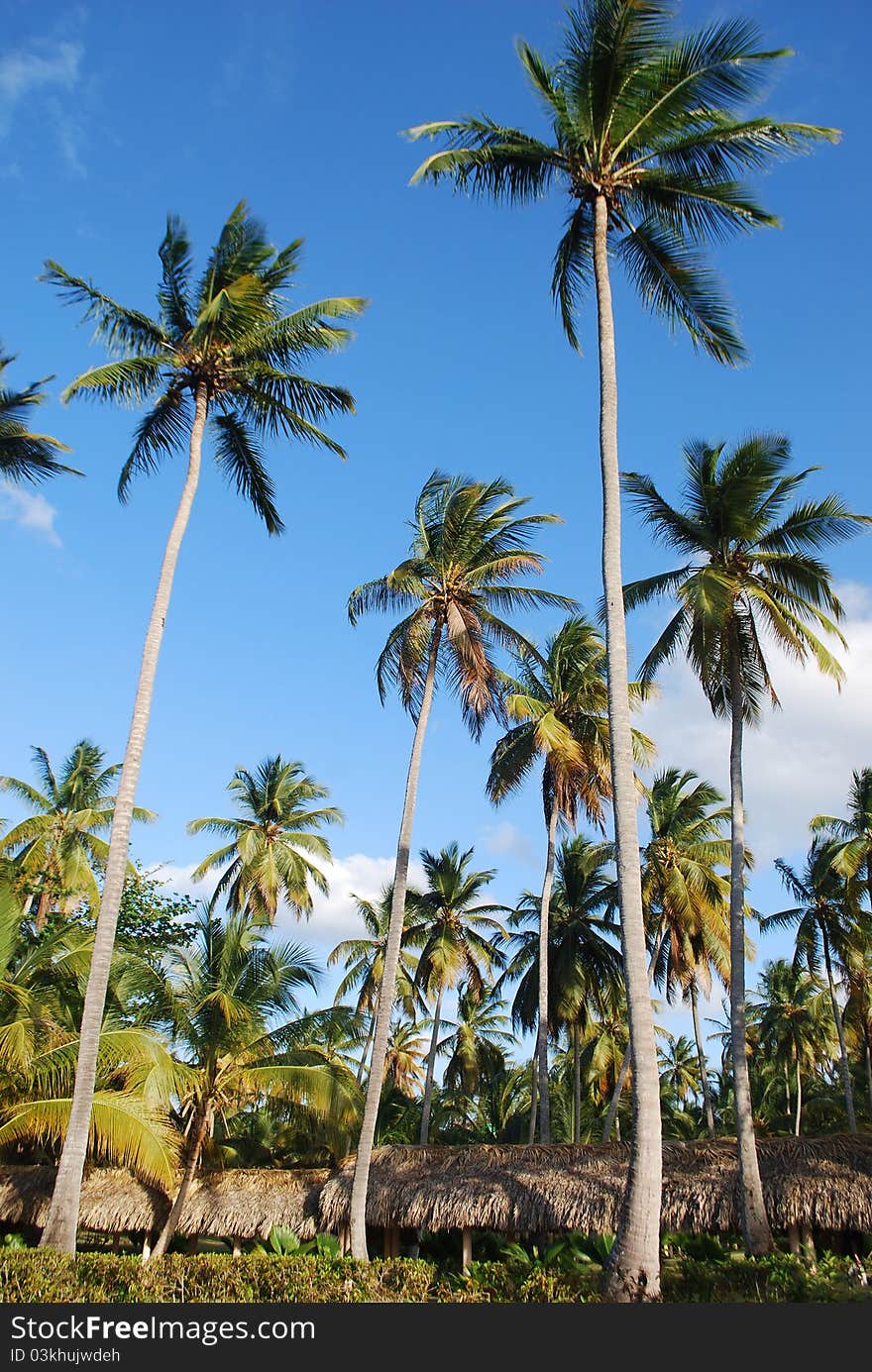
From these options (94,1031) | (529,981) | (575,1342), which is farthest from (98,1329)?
(529,981)

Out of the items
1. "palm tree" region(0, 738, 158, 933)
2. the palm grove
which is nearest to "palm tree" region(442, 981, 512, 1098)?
the palm grove

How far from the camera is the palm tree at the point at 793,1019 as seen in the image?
44.7m

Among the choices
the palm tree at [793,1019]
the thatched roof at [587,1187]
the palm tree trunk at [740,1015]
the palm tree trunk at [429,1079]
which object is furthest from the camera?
the palm tree at [793,1019]

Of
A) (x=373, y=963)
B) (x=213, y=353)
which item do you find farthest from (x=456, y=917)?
(x=213, y=353)

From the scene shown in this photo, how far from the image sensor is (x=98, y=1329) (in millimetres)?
7121

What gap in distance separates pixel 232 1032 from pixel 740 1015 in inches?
410

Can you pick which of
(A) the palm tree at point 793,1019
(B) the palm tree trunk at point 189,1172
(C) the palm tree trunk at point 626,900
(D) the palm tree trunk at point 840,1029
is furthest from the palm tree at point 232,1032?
(A) the palm tree at point 793,1019

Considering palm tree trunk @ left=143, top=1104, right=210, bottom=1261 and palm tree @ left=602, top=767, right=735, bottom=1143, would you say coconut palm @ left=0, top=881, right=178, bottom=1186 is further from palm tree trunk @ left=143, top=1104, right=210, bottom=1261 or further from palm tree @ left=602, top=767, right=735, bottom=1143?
palm tree @ left=602, top=767, right=735, bottom=1143

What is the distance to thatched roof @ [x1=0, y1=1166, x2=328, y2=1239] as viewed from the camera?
19531 millimetres

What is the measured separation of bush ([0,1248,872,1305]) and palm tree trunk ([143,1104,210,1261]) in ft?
36.3

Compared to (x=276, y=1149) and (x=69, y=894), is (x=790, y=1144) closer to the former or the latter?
(x=276, y=1149)

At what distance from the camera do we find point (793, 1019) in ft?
148

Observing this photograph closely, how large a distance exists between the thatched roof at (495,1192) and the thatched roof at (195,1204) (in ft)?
0.07

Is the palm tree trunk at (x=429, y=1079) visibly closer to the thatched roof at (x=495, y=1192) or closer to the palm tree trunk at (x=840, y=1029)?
the thatched roof at (x=495, y=1192)
